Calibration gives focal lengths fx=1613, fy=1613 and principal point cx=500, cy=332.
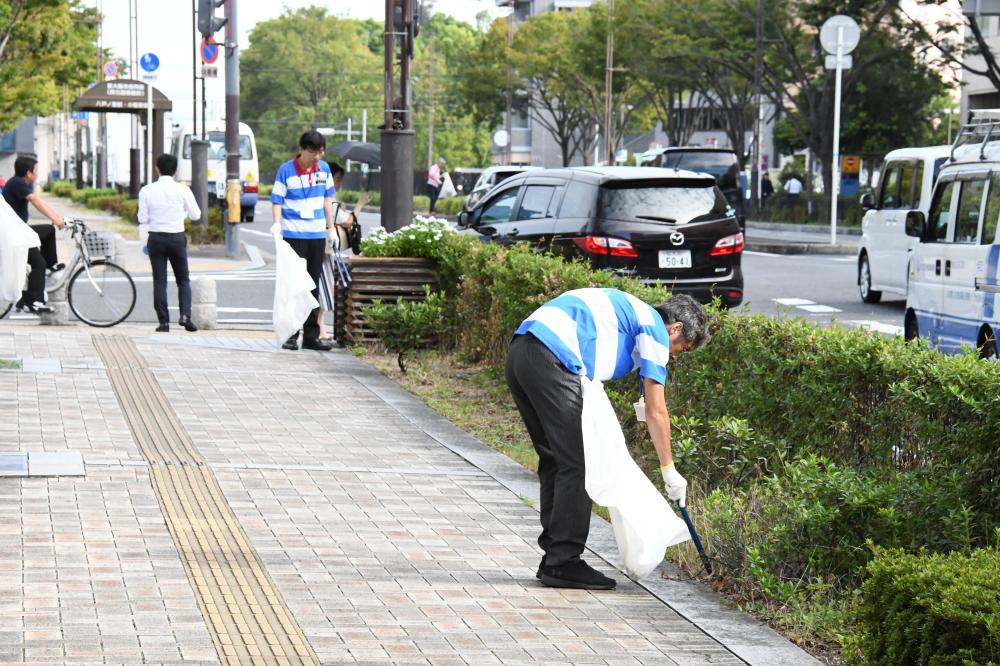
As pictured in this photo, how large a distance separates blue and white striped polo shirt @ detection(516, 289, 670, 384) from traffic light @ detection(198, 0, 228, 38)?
2096cm

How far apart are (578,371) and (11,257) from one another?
27.8 ft

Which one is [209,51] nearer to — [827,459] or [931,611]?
[827,459]

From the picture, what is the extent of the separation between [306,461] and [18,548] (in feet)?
8.35

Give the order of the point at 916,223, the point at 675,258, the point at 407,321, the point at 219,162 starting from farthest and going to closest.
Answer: the point at 219,162 < the point at 675,258 < the point at 407,321 < the point at 916,223

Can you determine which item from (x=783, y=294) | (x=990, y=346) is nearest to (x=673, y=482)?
(x=990, y=346)

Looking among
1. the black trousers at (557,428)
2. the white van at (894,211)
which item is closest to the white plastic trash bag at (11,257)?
the black trousers at (557,428)

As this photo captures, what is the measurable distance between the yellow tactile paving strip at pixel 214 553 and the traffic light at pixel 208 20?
644 inches

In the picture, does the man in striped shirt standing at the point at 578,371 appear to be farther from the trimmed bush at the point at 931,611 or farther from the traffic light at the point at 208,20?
the traffic light at the point at 208,20

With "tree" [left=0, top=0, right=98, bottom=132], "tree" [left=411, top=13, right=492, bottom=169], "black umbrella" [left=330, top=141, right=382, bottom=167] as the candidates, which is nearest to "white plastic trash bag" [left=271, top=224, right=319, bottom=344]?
"tree" [left=0, top=0, right=98, bottom=132]

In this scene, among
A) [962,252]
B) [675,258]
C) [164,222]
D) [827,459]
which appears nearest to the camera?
[827,459]

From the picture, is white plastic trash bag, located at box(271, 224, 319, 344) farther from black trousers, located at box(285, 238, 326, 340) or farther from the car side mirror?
the car side mirror

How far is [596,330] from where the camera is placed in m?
6.12

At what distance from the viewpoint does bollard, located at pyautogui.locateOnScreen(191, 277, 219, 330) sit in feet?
51.5

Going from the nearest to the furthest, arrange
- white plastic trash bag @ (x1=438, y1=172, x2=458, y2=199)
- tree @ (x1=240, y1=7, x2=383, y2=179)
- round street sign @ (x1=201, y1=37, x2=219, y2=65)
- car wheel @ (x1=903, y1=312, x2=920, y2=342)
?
car wheel @ (x1=903, y1=312, x2=920, y2=342), round street sign @ (x1=201, y1=37, x2=219, y2=65), white plastic trash bag @ (x1=438, y1=172, x2=458, y2=199), tree @ (x1=240, y1=7, x2=383, y2=179)
